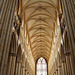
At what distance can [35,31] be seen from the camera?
2738 centimetres

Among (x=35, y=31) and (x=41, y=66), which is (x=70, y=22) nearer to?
(x=35, y=31)

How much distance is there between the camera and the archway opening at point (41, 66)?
4314 cm

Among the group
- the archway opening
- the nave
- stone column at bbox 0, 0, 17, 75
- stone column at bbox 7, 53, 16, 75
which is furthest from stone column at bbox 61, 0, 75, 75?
the archway opening

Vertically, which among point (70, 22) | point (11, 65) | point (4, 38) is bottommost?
point (11, 65)

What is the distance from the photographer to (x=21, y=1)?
1781cm

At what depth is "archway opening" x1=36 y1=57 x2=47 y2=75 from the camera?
43138 mm

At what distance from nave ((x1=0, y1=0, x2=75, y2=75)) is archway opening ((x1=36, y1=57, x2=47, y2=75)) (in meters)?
4.10

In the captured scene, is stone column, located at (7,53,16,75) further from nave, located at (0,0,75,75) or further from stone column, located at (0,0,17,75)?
stone column, located at (0,0,17,75)

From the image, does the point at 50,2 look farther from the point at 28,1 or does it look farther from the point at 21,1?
the point at 21,1

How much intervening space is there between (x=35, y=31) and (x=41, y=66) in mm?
21160

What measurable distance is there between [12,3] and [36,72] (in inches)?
1438

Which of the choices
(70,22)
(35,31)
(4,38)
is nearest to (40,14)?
(35,31)

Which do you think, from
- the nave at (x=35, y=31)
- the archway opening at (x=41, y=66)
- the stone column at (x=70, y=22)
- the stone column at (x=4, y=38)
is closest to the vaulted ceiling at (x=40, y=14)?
the nave at (x=35, y=31)

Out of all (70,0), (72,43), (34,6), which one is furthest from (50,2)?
(72,43)
